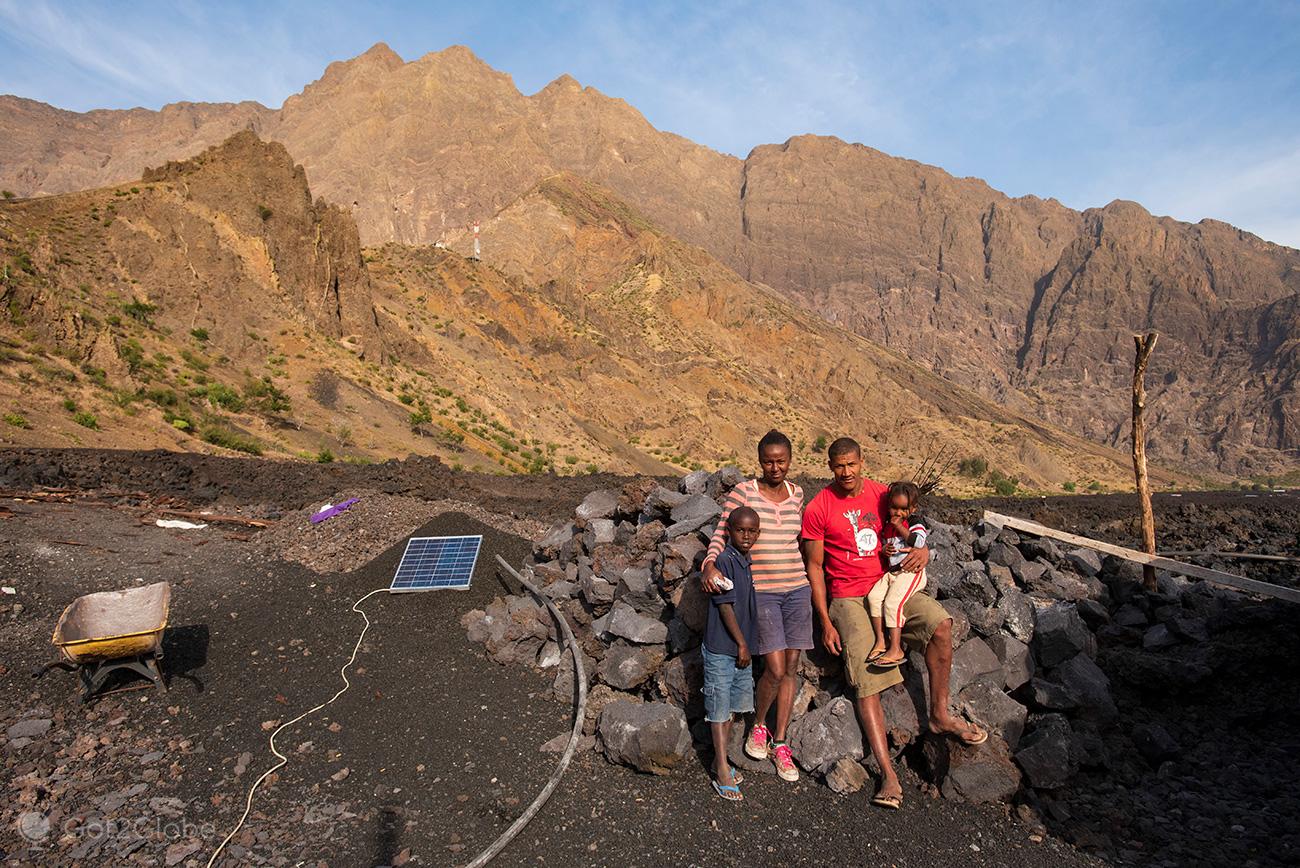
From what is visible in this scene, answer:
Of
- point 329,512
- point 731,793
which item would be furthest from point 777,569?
point 329,512

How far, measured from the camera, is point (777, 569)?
185 inches

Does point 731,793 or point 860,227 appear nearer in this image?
point 731,793

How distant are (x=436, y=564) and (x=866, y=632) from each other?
5.51 m

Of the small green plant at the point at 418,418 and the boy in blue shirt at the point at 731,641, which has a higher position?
the boy in blue shirt at the point at 731,641

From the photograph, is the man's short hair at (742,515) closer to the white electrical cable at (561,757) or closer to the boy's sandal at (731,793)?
the boy's sandal at (731,793)

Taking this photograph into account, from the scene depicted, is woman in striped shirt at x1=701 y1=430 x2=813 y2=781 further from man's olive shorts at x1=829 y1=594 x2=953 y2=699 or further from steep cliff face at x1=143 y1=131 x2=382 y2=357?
steep cliff face at x1=143 y1=131 x2=382 y2=357

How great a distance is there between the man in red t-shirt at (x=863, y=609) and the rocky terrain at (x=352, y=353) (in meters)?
10.7

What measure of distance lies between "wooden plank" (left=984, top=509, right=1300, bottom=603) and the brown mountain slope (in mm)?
110480

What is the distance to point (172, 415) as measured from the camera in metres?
18.2

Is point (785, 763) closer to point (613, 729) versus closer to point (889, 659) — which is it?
point (889, 659)

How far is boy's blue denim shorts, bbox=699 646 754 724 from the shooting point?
185 inches

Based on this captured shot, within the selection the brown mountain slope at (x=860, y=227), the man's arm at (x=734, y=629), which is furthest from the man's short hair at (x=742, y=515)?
the brown mountain slope at (x=860, y=227)

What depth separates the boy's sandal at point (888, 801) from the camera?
4.61 metres

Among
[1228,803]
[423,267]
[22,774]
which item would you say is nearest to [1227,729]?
[1228,803]
